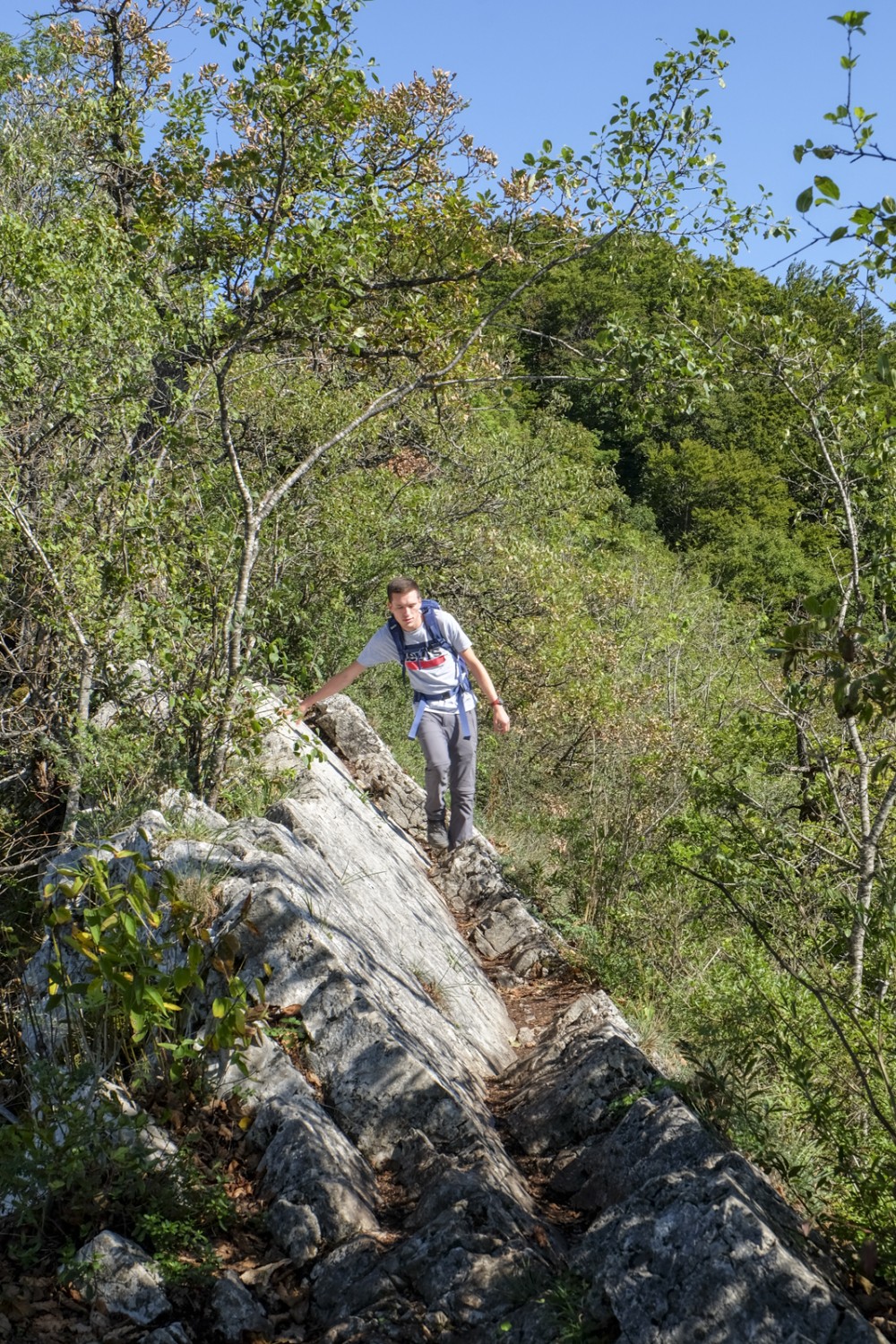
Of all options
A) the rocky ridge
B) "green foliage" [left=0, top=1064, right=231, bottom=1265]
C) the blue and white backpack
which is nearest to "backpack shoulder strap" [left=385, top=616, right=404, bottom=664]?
the blue and white backpack

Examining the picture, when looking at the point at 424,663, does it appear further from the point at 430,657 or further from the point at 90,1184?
the point at 90,1184

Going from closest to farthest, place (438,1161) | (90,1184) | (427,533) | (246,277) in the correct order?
1. (90,1184)
2. (438,1161)
3. (246,277)
4. (427,533)

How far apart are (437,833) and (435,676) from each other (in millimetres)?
1454

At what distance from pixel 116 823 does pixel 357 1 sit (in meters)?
4.47

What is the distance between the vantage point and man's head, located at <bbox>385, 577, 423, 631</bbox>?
6.84 meters

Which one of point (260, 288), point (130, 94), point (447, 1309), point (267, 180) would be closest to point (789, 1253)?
point (447, 1309)

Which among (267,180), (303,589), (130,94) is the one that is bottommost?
(303,589)

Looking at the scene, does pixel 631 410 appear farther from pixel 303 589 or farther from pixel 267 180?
pixel 303 589

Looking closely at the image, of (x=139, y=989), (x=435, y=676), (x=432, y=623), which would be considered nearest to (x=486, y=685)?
(x=435, y=676)

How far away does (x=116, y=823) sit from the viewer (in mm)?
5250

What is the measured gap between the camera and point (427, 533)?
1221 cm

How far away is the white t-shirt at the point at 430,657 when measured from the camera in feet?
23.4

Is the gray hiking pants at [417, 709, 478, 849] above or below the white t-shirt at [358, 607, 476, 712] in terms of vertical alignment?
below

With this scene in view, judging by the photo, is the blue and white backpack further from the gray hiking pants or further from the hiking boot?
the hiking boot
